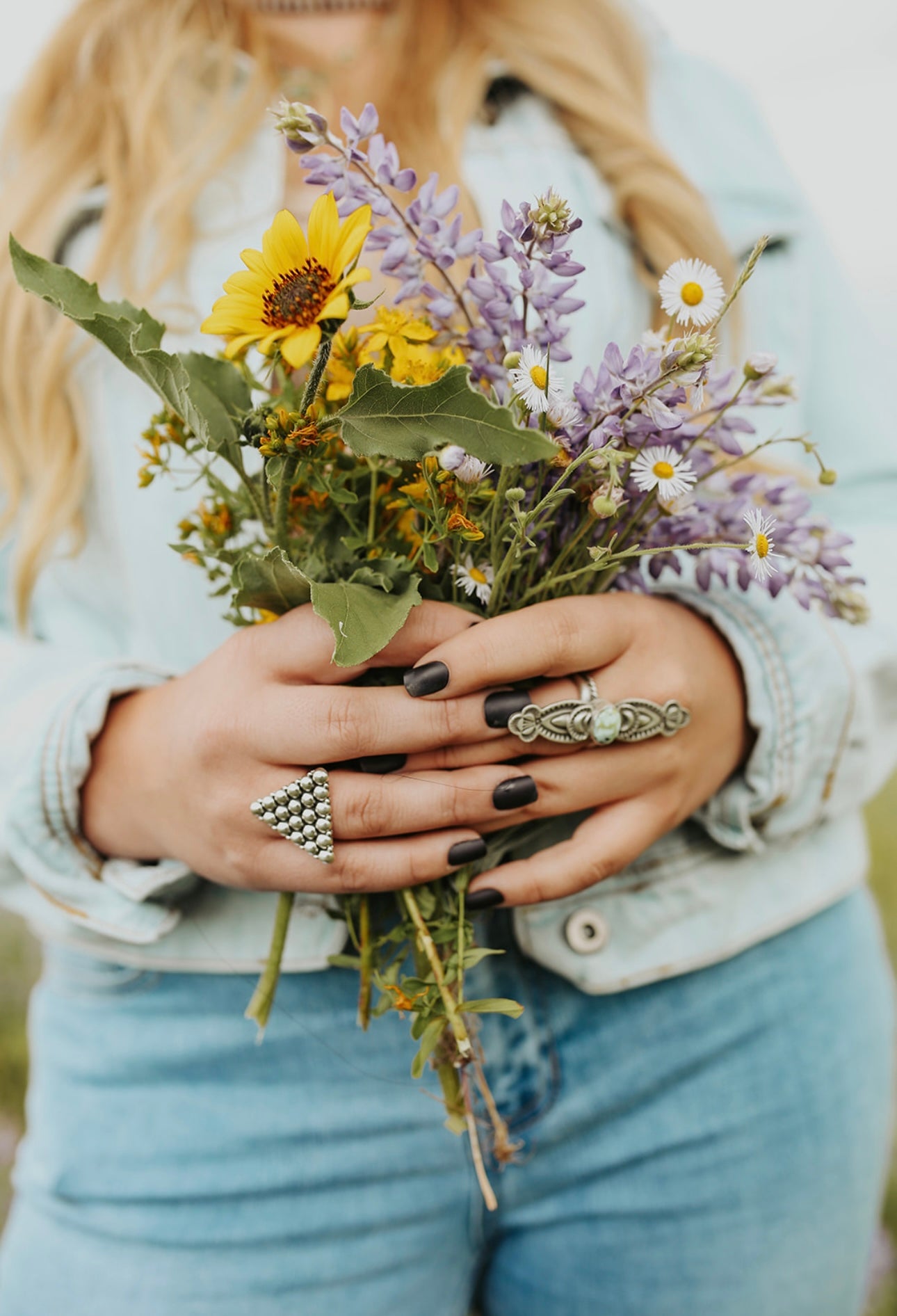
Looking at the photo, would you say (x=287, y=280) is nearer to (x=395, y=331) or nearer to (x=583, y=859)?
(x=395, y=331)

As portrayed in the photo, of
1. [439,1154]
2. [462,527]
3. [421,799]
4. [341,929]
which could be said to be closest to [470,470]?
[462,527]

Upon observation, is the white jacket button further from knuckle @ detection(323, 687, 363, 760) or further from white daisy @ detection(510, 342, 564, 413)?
white daisy @ detection(510, 342, 564, 413)

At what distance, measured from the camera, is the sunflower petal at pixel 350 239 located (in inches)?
16.3

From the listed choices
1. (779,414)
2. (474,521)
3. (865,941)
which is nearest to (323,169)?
(474,521)

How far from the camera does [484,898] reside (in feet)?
2.04

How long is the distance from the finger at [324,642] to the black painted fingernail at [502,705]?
53 millimetres

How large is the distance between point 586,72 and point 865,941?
1019mm

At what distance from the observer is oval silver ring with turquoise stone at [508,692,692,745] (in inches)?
23.4

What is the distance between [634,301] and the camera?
94 cm

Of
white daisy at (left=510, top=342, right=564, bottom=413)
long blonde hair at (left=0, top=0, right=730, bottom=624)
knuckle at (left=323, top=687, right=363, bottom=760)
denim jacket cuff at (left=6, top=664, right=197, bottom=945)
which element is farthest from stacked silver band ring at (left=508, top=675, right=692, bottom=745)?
long blonde hair at (left=0, top=0, right=730, bottom=624)

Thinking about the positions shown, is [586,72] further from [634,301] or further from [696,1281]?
[696,1281]

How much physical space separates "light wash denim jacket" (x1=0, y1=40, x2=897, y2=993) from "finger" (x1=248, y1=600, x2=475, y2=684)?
123 millimetres

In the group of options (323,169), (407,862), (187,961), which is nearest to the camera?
(323,169)

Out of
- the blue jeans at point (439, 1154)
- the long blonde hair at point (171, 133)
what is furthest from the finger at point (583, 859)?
the long blonde hair at point (171, 133)
